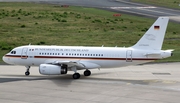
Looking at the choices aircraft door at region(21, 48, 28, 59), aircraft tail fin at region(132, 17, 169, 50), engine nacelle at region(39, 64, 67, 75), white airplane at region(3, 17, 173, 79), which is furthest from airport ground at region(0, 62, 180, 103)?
aircraft tail fin at region(132, 17, 169, 50)

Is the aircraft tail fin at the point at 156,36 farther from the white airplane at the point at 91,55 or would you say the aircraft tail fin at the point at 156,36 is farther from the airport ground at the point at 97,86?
the airport ground at the point at 97,86

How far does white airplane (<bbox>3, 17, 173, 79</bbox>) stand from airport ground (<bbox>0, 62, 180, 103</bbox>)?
129 centimetres

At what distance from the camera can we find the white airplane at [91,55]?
40562 mm

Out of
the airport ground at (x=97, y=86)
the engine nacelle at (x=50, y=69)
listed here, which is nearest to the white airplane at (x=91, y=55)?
the engine nacelle at (x=50, y=69)

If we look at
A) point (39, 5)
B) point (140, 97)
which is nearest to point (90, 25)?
point (39, 5)

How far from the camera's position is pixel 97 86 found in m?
38.1

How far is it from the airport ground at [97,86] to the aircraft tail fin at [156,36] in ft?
10.6

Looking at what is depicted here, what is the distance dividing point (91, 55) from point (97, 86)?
493 cm

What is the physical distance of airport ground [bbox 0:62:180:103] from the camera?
1305 inches

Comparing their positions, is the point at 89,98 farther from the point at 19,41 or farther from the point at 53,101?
the point at 19,41

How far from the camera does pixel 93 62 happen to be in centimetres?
4228

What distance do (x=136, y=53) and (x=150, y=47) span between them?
141 centimetres

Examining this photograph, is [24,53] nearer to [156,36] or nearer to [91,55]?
[91,55]

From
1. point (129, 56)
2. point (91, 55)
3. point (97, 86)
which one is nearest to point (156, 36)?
point (129, 56)
